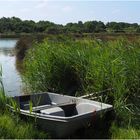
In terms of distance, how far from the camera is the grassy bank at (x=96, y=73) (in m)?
5.33

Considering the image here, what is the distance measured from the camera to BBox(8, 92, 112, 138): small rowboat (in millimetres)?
4801

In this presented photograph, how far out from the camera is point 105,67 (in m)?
5.74

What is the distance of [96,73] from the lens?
584 centimetres

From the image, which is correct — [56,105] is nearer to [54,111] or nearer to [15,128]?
[54,111]

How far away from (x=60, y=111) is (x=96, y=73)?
3.13 feet

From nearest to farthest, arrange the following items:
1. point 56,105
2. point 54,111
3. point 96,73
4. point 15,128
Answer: point 15,128
point 54,111
point 56,105
point 96,73

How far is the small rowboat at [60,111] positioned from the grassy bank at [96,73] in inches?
12.5

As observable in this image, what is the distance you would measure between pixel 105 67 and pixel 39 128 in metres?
1.53

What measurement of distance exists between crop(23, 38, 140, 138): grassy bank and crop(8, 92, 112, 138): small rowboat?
32cm

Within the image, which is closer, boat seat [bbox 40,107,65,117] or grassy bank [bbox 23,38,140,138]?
boat seat [bbox 40,107,65,117]

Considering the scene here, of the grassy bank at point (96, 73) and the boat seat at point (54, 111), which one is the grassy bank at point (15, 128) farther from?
the grassy bank at point (96, 73)

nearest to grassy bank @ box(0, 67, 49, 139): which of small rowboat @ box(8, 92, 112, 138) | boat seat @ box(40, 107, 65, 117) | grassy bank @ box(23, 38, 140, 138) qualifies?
→ small rowboat @ box(8, 92, 112, 138)

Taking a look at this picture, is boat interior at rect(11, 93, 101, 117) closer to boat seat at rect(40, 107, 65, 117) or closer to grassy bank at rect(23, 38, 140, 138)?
boat seat at rect(40, 107, 65, 117)

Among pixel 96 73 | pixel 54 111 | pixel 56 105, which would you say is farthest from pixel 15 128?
pixel 96 73
